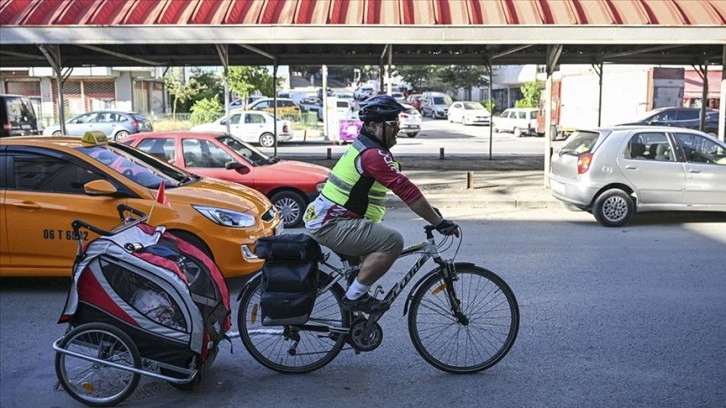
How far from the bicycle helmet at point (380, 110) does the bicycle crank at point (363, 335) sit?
1.37 metres

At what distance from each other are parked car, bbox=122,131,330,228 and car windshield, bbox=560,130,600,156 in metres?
4.10

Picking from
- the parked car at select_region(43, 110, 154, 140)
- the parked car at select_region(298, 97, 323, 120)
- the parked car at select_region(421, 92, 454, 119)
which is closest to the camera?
the parked car at select_region(43, 110, 154, 140)

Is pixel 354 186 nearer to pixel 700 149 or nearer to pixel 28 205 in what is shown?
pixel 28 205

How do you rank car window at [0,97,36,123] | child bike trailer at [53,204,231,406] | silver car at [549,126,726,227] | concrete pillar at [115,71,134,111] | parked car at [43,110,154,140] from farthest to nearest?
concrete pillar at [115,71,134,111] → parked car at [43,110,154,140] → car window at [0,97,36,123] → silver car at [549,126,726,227] → child bike trailer at [53,204,231,406]

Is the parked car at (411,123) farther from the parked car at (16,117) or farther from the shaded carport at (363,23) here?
the shaded carport at (363,23)

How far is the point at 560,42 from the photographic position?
44.7 feet

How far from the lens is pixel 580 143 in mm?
11422

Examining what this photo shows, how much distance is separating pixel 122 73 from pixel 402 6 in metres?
33.0

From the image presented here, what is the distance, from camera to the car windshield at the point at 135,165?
711 cm

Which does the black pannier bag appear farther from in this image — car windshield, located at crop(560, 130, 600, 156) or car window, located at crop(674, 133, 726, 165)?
car window, located at crop(674, 133, 726, 165)

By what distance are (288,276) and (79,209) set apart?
3.17 m

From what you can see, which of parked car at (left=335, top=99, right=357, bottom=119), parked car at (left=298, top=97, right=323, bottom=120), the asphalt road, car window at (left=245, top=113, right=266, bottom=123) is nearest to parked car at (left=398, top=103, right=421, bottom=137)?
parked car at (left=335, top=99, right=357, bottom=119)

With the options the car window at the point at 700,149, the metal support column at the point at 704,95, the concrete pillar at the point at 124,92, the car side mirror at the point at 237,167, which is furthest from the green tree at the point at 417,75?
the car side mirror at the point at 237,167

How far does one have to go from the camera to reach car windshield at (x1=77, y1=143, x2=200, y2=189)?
280 inches
